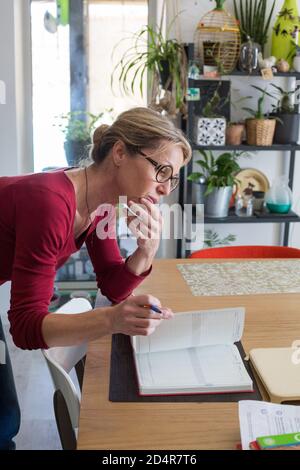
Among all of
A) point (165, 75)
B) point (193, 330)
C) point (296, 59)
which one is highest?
point (296, 59)

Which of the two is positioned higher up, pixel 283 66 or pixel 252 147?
pixel 283 66

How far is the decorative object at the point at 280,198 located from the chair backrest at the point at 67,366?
6.07 ft

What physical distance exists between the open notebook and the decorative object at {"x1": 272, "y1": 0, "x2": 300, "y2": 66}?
7.02 feet

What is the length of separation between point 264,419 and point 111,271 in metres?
0.71

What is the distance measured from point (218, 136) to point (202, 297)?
4.86 feet

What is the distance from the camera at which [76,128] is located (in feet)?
10.7

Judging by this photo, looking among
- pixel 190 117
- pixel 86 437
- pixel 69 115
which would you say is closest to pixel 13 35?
pixel 69 115

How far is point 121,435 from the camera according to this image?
3.20ft

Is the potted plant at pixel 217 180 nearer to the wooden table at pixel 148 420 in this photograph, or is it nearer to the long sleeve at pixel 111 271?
the long sleeve at pixel 111 271

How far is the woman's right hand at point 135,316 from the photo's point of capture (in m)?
1.07

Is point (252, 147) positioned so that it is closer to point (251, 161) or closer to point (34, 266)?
point (251, 161)

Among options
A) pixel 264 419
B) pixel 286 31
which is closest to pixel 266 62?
pixel 286 31

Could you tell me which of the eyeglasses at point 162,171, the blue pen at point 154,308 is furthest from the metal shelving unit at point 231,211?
the blue pen at point 154,308

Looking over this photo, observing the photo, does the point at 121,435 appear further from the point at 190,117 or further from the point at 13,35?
the point at 13,35
